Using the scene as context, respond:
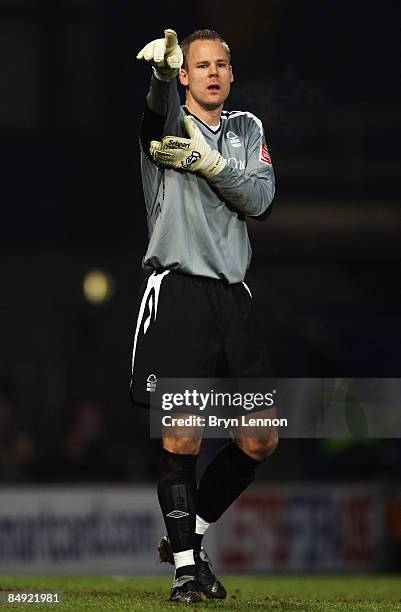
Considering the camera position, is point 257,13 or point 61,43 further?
point 61,43

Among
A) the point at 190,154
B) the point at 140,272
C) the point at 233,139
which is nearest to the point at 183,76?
the point at 233,139

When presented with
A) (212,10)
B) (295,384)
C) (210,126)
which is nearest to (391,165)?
(295,384)

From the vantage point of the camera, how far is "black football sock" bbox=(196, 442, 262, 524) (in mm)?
7348

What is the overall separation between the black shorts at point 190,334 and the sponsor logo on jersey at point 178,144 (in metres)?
0.58

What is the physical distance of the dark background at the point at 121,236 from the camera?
14852 mm

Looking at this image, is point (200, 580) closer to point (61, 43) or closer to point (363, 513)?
point (363, 513)

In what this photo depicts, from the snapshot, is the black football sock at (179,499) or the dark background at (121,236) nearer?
the black football sock at (179,499)

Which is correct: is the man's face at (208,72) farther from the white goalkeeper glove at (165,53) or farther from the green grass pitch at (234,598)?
the green grass pitch at (234,598)

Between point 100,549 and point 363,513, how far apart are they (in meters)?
2.37

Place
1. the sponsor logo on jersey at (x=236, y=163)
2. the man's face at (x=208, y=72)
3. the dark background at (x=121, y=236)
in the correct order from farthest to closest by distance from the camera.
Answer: the dark background at (x=121, y=236) < the sponsor logo on jersey at (x=236, y=163) < the man's face at (x=208, y=72)

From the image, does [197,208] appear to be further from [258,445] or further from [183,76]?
[258,445]

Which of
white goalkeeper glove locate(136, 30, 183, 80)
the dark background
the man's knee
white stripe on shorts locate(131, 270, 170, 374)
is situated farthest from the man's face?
the dark background

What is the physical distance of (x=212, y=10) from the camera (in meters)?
13.4

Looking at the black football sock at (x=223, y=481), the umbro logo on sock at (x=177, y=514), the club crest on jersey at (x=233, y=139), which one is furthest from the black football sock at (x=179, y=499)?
the club crest on jersey at (x=233, y=139)
